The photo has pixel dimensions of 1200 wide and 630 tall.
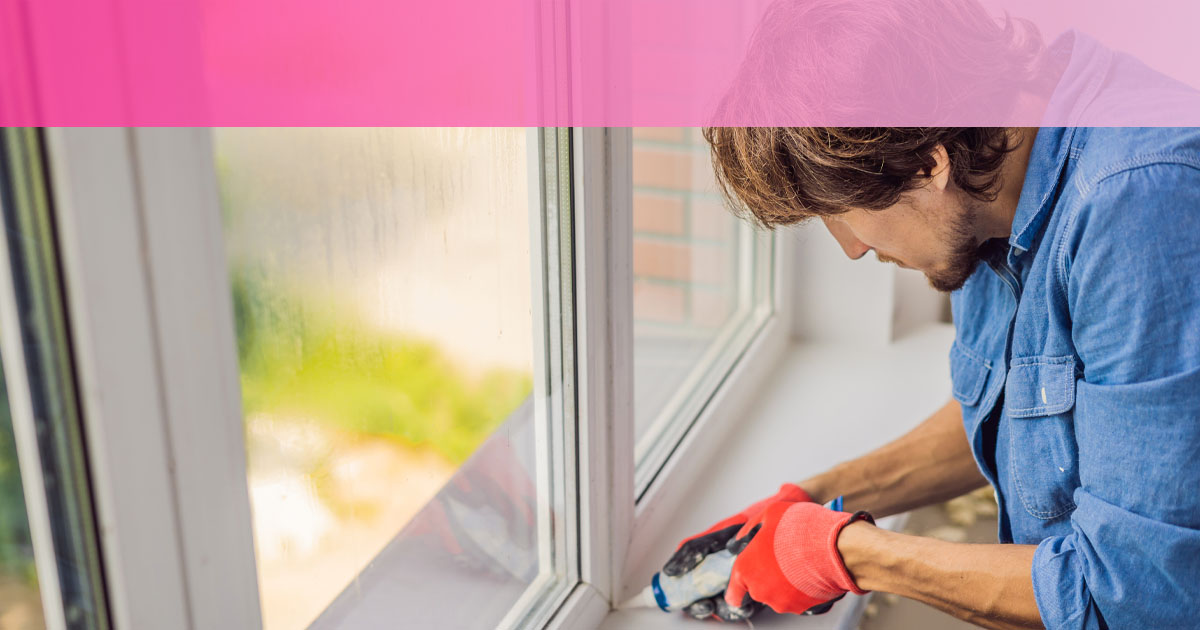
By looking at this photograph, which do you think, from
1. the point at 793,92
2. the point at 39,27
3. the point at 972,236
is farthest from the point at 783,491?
the point at 39,27

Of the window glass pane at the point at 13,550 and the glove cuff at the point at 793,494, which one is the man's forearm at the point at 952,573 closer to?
the glove cuff at the point at 793,494

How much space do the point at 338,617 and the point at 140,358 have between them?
37 centimetres

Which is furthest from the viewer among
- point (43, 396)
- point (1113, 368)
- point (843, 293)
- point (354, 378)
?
point (843, 293)

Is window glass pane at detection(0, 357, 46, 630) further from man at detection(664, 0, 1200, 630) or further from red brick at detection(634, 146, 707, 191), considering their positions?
red brick at detection(634, 146, 707, 191)

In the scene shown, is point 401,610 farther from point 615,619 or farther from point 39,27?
point 39,27

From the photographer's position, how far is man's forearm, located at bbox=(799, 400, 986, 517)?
1326 millimetres

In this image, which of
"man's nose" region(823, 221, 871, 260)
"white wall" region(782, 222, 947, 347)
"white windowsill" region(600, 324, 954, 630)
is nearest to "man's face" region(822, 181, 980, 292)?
"man's nose" region(823, 221, 871, 260)

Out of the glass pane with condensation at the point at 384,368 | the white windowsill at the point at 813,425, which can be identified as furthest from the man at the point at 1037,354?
the glass pane with condensation at the point at 384,368

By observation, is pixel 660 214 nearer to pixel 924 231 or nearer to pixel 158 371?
pixel 924 231

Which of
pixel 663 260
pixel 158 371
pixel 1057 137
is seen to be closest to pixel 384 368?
pixel 158 371

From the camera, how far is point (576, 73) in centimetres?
92

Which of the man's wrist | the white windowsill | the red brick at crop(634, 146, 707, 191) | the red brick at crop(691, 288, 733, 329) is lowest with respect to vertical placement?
the white windowsill

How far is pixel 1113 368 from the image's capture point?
861 millimetres

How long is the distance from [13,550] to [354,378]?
0.27 metres
